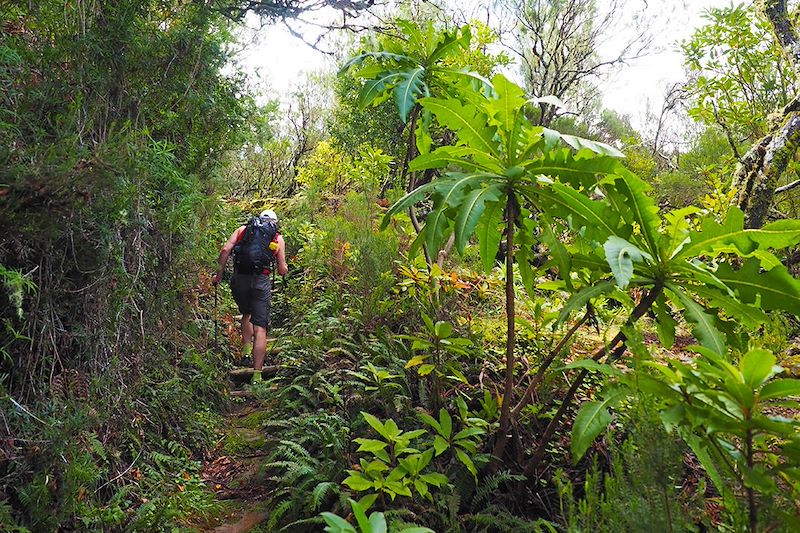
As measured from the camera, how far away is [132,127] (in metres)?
3.42

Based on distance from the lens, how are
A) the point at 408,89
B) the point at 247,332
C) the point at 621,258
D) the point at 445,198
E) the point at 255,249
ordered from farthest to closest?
the point at 247,332 → the point at 255,249 → the point at 408,89 → the point at 445,198 → the point at 621,258

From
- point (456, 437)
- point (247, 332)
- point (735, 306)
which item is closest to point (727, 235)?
point (735, 306)

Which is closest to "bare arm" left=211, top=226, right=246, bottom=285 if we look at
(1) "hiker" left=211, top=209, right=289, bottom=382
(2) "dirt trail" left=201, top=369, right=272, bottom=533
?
(1) "hiker" left=211, top=209, right=289, bottom=382

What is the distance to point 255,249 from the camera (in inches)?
213

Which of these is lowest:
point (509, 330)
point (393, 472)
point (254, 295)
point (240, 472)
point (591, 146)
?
point (240, 472)

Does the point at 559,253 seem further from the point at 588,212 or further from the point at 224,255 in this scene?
the point at 224,255

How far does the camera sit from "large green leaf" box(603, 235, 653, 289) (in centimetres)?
168

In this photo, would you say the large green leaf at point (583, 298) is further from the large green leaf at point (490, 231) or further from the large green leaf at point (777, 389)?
the large green leaf at point (777, 389)

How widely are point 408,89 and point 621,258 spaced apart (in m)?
2.11

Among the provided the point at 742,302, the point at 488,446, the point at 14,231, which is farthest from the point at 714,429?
the point at 14,231

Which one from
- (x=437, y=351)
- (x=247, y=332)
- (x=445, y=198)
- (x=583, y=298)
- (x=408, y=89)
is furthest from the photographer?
(x=247, y=332)

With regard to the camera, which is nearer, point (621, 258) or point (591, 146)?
point (621, 258)

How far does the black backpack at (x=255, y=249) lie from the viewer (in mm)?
5406

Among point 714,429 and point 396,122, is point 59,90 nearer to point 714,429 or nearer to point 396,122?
point 714,429
